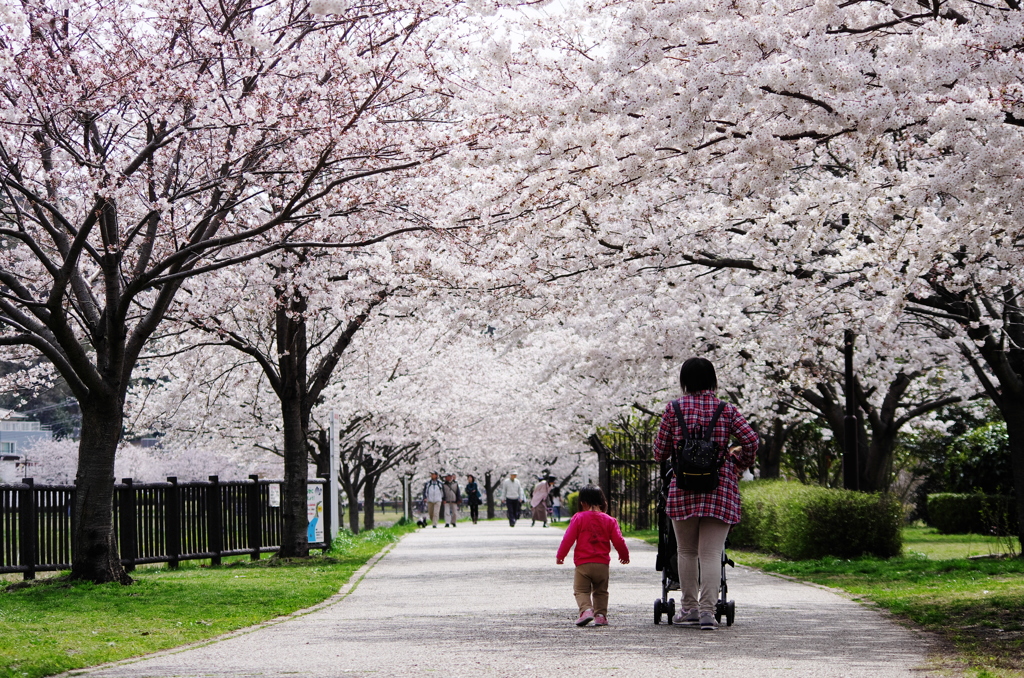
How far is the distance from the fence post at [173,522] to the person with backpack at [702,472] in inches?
416

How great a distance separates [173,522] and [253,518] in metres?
2.10

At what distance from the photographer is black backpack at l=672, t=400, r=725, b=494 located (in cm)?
743

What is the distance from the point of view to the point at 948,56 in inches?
272

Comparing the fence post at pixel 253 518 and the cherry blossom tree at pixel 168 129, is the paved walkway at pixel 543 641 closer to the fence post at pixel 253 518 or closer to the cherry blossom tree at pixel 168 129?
the cherry blossom tree at pixel 168 129

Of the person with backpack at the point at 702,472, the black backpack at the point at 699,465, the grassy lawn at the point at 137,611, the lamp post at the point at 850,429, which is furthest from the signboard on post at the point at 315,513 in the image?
the black backpack at the point at 699,465

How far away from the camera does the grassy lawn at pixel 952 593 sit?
6945 mm

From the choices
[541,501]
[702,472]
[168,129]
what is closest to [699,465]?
[702,472]

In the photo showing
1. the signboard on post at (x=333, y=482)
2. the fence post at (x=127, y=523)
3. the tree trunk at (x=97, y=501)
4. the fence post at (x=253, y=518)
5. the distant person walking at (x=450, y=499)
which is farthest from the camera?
the distant person walking at (x=450, y=499)

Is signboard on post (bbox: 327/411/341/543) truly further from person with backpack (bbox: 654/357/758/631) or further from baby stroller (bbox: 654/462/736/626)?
person with backpack (bbox: 654/357/758/631)

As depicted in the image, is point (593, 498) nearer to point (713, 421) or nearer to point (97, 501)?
point (713, 421)

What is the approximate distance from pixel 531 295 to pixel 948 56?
28.8ft

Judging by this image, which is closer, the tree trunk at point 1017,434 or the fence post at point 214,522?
the tree trunk at point 1017,434

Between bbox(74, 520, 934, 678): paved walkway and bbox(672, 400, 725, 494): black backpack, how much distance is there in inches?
38.7

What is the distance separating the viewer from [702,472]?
7426 mm
